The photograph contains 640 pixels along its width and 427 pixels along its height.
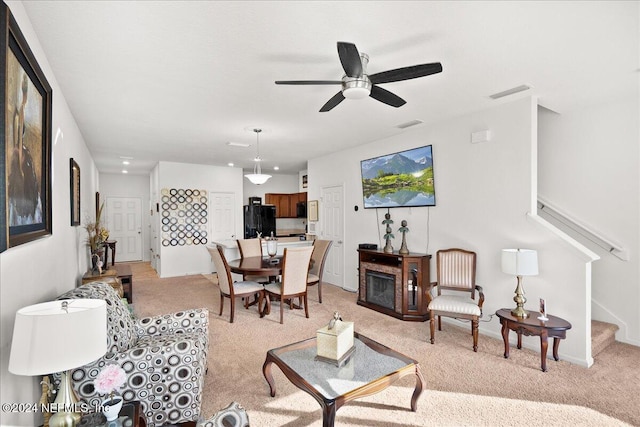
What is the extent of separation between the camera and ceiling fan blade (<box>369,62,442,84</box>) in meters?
2.07

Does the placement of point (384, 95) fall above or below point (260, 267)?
above

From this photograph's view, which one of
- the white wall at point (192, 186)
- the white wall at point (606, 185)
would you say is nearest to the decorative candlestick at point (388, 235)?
the white wall at point (606, 185)

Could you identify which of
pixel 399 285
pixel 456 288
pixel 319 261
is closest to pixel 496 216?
pixel 456 288

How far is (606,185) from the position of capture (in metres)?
3.65

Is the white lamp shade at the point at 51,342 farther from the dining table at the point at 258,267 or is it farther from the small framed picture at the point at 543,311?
the small framed picture at the point at 543,311

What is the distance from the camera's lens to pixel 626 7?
1879 millimetres

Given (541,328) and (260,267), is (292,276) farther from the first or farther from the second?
(541,328)

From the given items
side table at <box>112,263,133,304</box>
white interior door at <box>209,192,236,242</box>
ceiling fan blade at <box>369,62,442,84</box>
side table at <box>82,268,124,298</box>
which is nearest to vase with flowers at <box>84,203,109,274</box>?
side table at <box>82,268,124,298</box>

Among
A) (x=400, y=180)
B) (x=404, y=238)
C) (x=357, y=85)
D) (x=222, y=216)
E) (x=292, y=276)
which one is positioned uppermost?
(x=357, y=85)

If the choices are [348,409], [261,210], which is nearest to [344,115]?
[348,409]

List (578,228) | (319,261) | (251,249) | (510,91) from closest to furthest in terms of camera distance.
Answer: (510,91) < (578,228) < (319,261) < (251,249)

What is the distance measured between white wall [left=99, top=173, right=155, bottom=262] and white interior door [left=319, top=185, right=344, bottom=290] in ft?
19.8

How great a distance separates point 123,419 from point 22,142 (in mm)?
1475

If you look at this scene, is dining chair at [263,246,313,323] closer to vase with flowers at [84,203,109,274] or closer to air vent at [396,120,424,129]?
air vent at [396,120,424,129]
